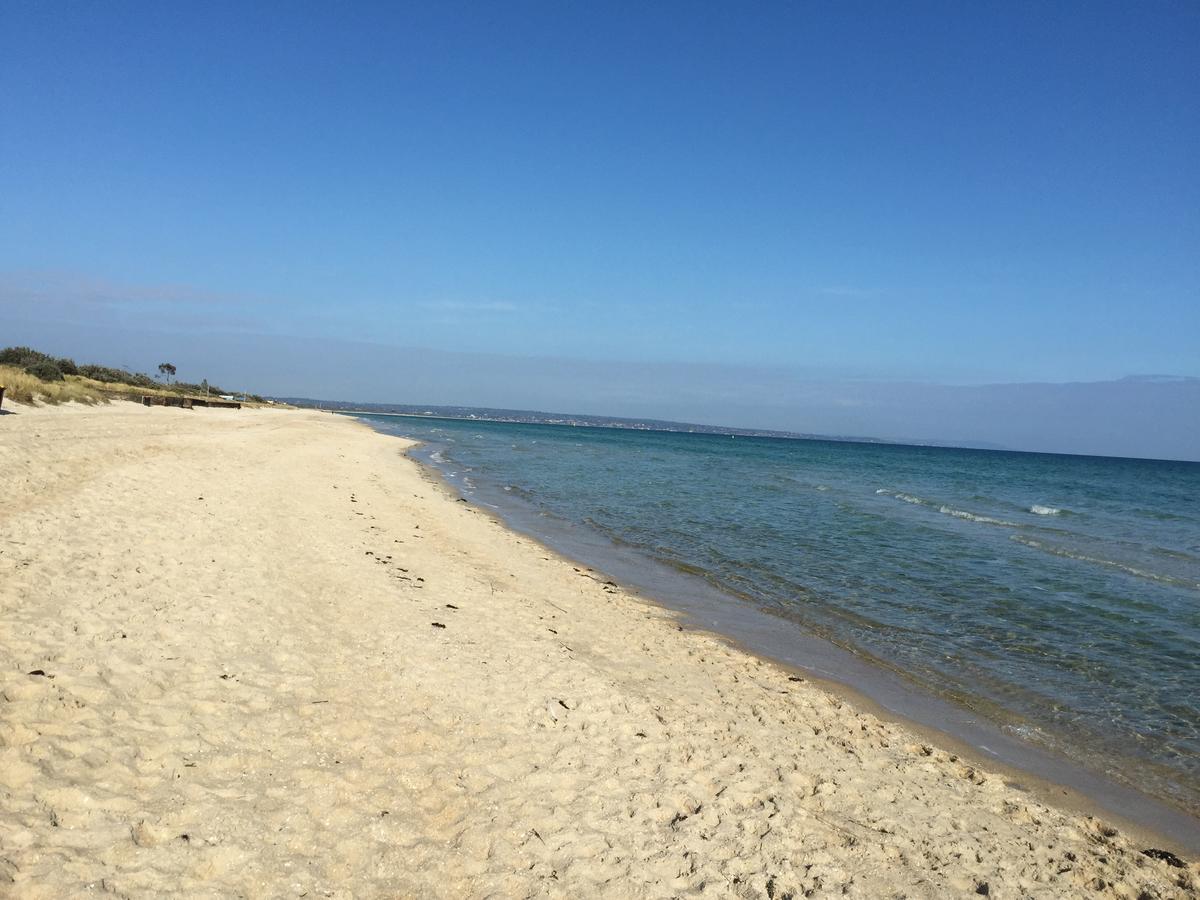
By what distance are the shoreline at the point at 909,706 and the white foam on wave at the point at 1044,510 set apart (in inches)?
1042

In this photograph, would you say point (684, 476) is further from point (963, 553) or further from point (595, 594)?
point (595, 594)

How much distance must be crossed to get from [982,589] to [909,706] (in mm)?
7487

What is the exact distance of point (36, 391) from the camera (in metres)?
30.4

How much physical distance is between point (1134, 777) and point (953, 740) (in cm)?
161

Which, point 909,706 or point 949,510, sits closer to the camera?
point 909,706

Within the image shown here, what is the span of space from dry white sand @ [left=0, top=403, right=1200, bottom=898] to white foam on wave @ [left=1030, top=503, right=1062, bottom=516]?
30228 millimetres

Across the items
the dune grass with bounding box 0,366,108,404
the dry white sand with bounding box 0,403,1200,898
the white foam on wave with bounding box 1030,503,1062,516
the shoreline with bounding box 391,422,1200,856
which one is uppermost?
the dune grass with bounding box 0,366,108,404

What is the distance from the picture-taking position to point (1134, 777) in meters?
6.69

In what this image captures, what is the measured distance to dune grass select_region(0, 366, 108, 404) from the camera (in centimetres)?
2847

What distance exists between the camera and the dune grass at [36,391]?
2847 centimetres

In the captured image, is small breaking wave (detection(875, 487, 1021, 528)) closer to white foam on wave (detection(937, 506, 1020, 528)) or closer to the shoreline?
white foam on wave (detection(937, 506, 1020, 528))

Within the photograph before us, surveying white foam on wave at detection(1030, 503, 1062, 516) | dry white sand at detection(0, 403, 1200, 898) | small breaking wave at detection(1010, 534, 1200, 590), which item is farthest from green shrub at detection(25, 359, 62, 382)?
white foam on wave at detection(1030, 503, 1062, 516)

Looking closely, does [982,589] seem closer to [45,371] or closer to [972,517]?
[972,517]

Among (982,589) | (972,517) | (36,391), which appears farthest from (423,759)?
(36,391)
